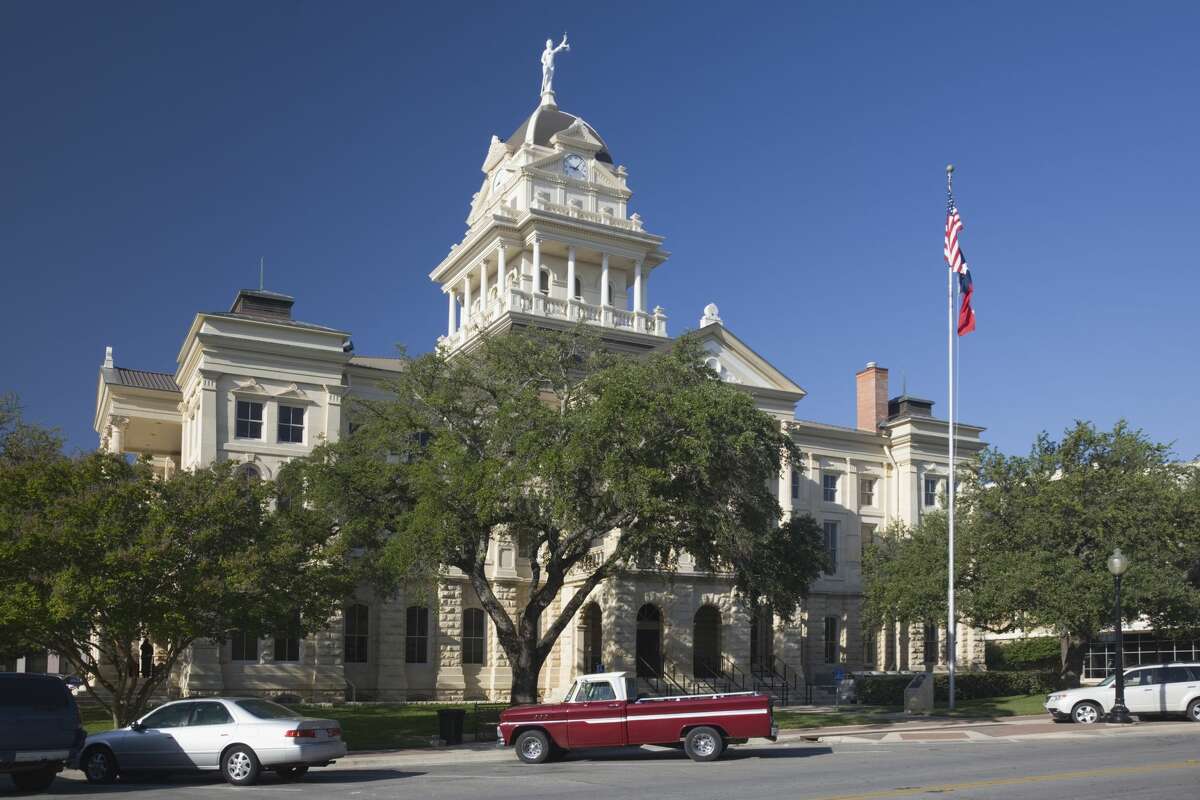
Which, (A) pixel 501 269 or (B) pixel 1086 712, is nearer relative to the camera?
(B) pixel 1086 712

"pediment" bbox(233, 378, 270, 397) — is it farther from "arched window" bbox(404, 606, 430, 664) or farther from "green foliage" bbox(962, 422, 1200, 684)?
"green foliage" bbox(962, 422, 1200, 684)

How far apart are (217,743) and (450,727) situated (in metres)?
8.66

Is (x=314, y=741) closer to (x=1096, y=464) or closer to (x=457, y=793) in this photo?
(x=457, y=793)

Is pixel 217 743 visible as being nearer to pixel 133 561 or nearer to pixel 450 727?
pixel 133 561

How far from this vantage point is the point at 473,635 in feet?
157

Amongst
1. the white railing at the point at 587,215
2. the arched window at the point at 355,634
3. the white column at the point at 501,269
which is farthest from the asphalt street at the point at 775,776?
the white railing at the point at 587,215

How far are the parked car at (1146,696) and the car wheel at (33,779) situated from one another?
946 inches

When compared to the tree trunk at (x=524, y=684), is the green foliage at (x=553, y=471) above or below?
above

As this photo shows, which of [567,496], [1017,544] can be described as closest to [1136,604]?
[1017,544]

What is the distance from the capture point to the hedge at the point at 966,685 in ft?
145

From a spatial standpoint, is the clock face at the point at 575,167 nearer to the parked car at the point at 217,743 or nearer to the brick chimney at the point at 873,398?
the brick chimney at the point at 873,398

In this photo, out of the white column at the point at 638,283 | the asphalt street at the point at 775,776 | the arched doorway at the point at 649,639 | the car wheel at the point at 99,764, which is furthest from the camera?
the white column at the point at 638,283

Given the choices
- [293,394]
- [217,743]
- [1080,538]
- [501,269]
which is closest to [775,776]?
[217,743]

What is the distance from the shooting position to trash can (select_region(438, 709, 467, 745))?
92.3 feet
